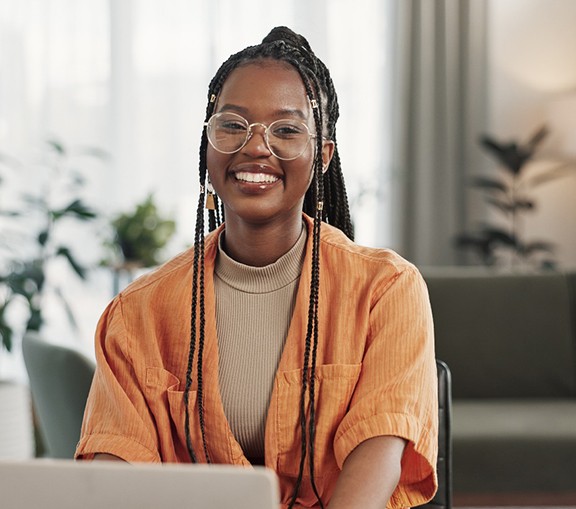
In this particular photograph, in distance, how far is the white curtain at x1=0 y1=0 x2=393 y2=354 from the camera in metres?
4.58

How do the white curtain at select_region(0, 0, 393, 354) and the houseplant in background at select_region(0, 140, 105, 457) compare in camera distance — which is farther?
the white curtain at select_region(0, 0, 393, 354)

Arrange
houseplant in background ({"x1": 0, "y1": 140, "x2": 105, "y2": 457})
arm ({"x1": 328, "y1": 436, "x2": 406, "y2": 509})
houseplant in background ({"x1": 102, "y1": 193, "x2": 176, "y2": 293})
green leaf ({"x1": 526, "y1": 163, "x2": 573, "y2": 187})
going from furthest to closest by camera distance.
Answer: green leaf ({"x1": 526, "y1": 163, "x2": 573, "y2": 187}) → houseplant in background ({"x1": 102, "y1": 193, "x2": 176, "y2": 293}) → houseplant in background ({"x1": 0, "y1": 140, "x2": 105, "y2": 457}) → arm ({"x1": 328, "y1": 436, "x2": 406, "y2": 509})

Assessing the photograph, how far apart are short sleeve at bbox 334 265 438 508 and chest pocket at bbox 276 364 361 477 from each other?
0.8 inches

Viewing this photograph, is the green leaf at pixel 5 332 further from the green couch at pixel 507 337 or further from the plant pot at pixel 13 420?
the green couch at pixel 507 337

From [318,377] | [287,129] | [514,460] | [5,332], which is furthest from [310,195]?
[5,332]

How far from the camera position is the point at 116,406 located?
1315 mm

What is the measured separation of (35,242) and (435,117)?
200 centimetres

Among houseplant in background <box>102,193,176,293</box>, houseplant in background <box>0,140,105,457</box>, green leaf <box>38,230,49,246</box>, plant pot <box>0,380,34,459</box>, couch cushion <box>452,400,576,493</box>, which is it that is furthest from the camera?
houseplant in background <box>102,193,176,293</box>

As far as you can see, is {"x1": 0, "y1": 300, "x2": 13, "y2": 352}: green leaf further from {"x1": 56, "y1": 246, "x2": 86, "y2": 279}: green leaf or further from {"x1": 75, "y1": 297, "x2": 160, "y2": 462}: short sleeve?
{"x1": 75, "y1": 297, "x2": 160, "y2": 462}: short sleeve

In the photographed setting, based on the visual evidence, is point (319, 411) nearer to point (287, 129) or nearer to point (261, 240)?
point (261, 240)

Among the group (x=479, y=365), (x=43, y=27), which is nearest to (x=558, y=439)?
(x=479, y=365)

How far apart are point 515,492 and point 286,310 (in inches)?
60.9

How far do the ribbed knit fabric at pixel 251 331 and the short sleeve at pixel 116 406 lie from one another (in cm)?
12

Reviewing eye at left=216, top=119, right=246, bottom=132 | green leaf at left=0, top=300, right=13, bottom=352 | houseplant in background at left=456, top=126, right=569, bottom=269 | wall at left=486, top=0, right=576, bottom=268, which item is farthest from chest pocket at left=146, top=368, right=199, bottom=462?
wall at left=486, top=0, right=576, bottom=268
